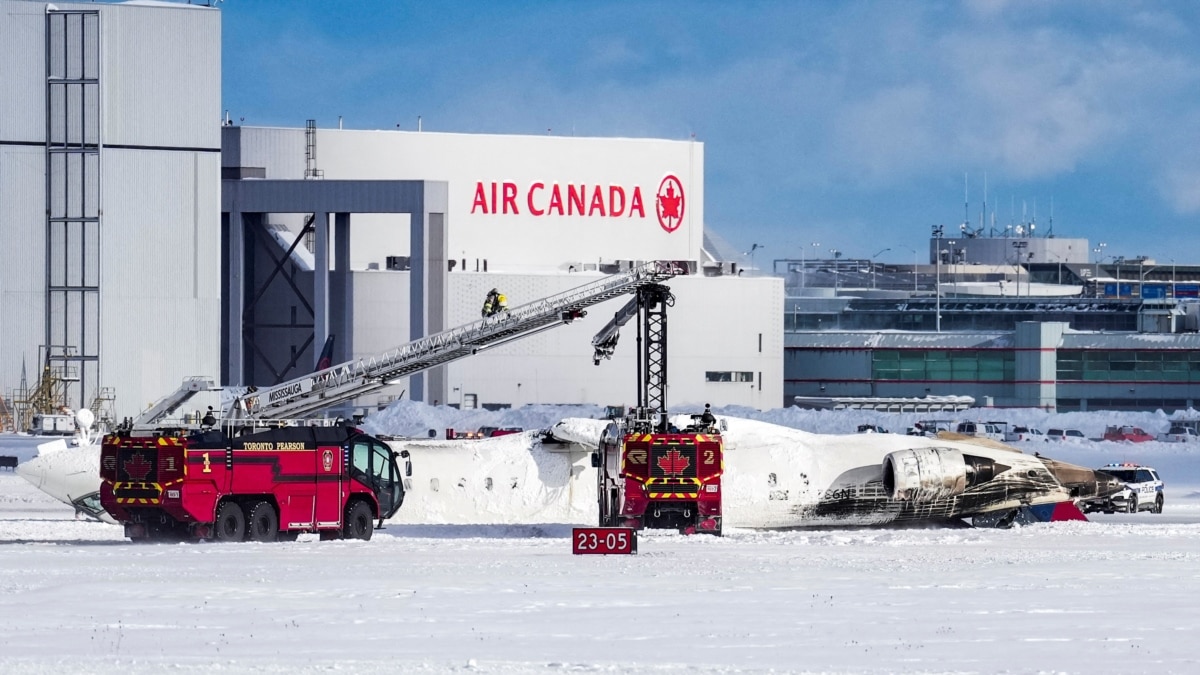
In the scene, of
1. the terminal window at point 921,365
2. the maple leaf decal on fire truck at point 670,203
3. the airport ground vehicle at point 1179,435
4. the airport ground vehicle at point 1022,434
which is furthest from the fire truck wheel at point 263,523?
the terminal window at point 921,365

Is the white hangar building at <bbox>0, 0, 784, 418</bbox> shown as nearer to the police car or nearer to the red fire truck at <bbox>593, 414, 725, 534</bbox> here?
the police car

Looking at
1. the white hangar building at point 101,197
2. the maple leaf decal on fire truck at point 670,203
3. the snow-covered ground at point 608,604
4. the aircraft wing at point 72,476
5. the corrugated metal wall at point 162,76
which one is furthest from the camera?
the maple leaf decal on fire truck at point 670,203

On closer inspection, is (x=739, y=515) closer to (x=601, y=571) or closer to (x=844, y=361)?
(x=601, y=571)

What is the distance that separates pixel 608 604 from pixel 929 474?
20874 millimetres

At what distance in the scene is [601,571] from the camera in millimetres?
32625

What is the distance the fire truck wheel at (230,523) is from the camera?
4053 cm

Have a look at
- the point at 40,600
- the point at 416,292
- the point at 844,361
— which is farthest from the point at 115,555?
the point at 844,361

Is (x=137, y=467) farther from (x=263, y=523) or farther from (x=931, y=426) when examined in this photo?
(x=931, y=426)

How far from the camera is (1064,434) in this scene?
99688 mm

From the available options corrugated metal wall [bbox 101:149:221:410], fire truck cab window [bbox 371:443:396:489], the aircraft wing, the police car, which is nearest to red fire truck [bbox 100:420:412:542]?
fire truck cab window [bbox 371:443:396:489]

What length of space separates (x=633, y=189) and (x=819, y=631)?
98660 millimetres

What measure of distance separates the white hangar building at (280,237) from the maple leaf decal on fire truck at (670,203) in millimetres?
142

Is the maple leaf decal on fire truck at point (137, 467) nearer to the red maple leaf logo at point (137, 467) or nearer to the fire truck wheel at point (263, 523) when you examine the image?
the red maple leaf logo at point (137, 467)

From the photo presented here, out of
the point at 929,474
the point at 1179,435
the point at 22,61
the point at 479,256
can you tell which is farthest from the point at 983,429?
the point at 929,474
